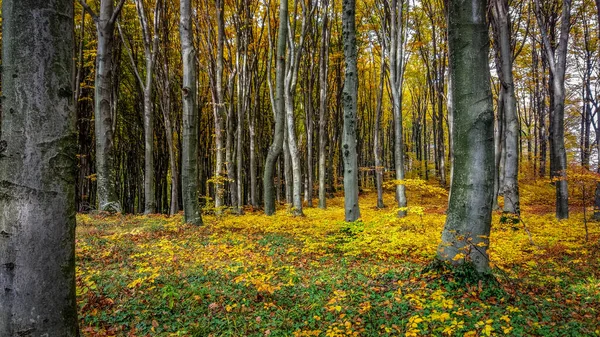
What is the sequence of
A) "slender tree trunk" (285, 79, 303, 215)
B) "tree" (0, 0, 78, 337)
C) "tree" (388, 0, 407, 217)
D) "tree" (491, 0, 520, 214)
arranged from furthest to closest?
"slender tree trunk" (285, 79, 303, 215), "tree" (388, 0, 407, 217), "tree" (491, 0, 520, 214), "tree" (0, 0, 78, 337)

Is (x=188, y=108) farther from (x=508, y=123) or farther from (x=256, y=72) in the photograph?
(x=508, y=123)

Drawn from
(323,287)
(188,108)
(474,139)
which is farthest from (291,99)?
(323,287)

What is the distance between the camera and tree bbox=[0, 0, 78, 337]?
1.79m

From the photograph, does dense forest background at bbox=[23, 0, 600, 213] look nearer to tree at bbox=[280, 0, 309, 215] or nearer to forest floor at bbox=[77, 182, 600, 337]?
tree at bbox=[280, 0, 309, 215]

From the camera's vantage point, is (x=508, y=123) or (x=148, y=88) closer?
(x=508, y=123)

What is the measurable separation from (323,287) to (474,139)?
3.07m

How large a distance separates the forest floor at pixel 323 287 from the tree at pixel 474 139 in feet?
1.52

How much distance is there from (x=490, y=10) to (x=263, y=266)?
10341 millimetres

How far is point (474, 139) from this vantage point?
171 inches

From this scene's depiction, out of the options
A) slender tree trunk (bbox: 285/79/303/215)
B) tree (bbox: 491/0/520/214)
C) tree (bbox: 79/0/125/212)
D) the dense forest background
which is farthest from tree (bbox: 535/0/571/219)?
tree (bbox: 79/0/125/212)

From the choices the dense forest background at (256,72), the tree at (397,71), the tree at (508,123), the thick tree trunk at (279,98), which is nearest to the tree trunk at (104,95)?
the dense forest background at (256,72)

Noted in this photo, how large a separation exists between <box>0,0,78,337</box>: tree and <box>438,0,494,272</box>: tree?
14.5ft

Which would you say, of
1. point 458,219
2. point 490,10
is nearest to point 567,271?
point 458,219

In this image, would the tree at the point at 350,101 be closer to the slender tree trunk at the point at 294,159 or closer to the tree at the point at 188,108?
the slender tree trunk at the point at 294,159
